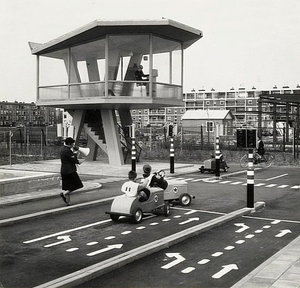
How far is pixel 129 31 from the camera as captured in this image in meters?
24.7

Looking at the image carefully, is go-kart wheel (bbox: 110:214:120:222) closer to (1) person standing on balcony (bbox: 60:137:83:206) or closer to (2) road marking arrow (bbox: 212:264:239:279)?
(1) person standing on balcony (bbox: 60:137:83:206)

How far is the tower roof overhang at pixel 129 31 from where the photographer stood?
2359 centimetres

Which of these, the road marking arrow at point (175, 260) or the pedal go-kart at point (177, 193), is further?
the pedal go-kart at point (177, 193)

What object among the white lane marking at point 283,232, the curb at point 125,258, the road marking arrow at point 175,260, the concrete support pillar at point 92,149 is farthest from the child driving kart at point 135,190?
the concrete support pillar at point 92,149

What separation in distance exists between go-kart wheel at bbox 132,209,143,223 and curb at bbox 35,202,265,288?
139 centimetres

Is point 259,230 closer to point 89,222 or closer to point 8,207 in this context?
point 89,222

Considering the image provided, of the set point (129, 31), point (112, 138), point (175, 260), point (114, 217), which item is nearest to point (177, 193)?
point (114, 217)

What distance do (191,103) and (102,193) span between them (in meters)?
154

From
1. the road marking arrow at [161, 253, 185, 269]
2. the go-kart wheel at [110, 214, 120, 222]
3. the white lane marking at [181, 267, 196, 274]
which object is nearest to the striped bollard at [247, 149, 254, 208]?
the go-kart wheel at [110, 214, 120, 222]

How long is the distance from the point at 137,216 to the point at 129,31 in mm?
15654

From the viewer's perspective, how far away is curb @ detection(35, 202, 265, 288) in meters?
6.57

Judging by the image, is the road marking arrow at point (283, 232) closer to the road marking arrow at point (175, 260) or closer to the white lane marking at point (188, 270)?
the road marking arrow at point (175, 260)

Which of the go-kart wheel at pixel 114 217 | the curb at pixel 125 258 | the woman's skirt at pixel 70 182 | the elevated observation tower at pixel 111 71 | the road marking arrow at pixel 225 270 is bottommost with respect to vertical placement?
the road marking arrow at pixel 225 270

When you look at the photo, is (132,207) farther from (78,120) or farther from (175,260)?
(78,120)
